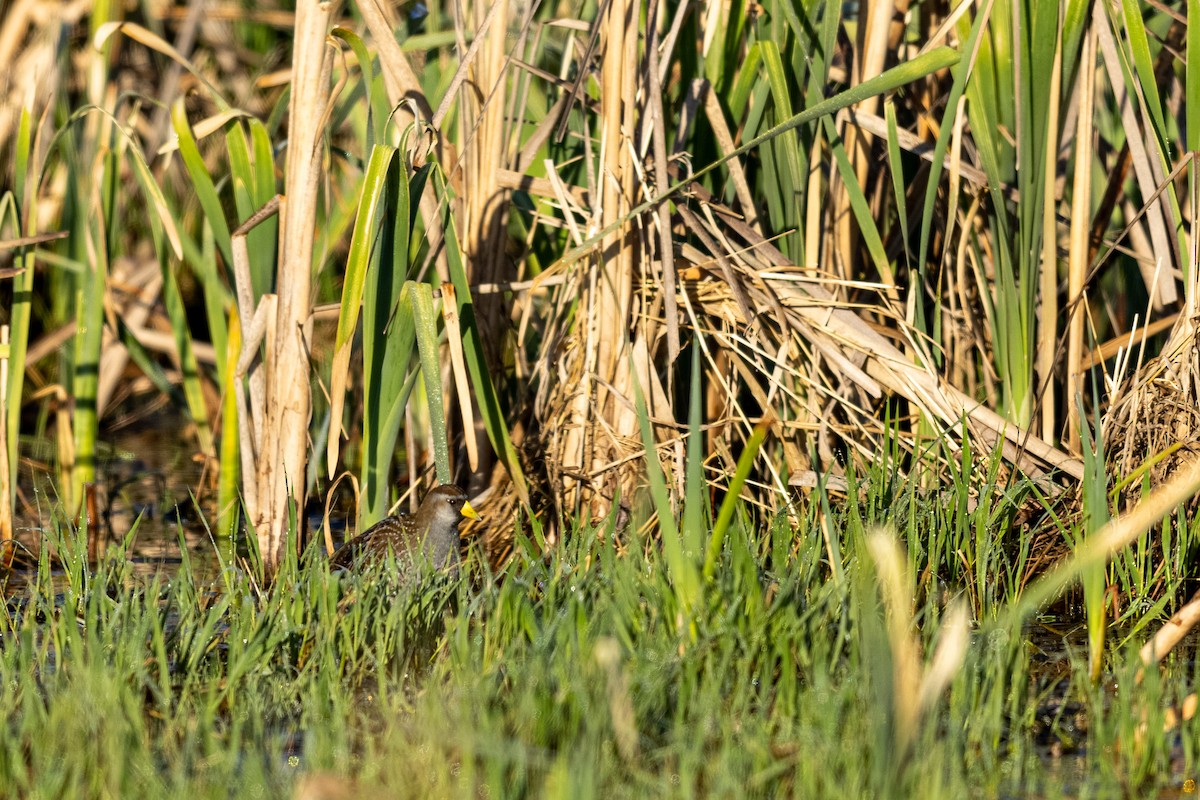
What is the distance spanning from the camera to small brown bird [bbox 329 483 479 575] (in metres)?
3.98

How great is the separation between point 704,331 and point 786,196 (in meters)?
0.53

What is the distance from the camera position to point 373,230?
12.1 feet

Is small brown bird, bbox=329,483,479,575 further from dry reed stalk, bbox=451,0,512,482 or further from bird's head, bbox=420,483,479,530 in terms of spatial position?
dry reed stalk, bbox=451,0,512,482

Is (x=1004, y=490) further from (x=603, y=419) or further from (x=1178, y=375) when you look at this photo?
(x=603, y=419)

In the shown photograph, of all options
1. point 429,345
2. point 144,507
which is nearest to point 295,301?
point 429,345

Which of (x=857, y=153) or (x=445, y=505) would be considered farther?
(x=857, y=153)

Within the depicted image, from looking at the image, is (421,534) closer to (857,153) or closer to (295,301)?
(295,301)

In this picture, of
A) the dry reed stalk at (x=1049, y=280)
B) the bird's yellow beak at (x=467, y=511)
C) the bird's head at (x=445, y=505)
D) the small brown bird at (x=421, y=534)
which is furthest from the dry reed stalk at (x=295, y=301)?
the dry reed stalk at (x=1049, y=280)

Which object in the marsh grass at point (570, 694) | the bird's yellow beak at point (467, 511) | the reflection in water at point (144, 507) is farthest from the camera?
the reflection in water at point (144, 507)

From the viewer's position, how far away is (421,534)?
405 cm

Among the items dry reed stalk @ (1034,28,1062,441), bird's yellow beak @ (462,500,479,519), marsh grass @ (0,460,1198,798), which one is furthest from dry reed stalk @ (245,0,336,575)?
dry reed stalk @ (1034,28,1062,441)

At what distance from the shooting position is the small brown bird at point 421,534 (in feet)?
13.1

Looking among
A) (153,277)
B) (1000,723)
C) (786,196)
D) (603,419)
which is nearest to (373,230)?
(603,419)

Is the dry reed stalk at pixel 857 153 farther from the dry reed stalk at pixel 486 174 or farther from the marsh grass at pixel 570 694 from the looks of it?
the marsh grass at pixel 570 694
